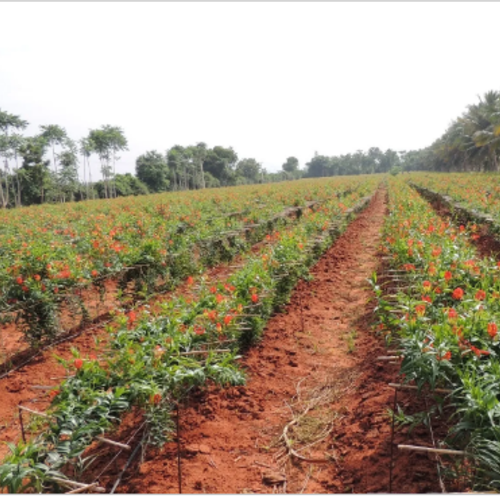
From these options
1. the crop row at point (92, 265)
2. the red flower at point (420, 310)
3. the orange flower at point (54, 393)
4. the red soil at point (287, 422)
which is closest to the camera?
the orange flower at point (54, 393)

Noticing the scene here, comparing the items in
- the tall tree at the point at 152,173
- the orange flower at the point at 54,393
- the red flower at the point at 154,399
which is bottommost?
the red flower at the point at 154,399

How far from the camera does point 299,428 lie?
3.21 m

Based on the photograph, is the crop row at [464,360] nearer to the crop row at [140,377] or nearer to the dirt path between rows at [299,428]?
the dirt path between rows at [299,428]

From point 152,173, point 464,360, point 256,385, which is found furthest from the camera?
point 152,173

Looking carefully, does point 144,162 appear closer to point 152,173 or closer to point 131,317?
point 152,173

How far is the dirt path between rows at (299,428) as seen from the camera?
2527mm

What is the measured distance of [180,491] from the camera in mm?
2344

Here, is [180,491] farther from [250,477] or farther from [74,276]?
[74,276]

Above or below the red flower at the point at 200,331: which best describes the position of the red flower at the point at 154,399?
below

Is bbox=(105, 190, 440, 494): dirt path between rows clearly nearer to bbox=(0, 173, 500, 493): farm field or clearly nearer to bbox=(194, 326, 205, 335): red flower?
bbox=(0, 173, 500, 493): farm field

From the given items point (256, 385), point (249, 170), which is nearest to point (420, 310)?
point (256, 385)

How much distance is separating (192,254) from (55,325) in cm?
350

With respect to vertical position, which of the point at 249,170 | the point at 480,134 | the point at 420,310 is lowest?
the point at 420,310

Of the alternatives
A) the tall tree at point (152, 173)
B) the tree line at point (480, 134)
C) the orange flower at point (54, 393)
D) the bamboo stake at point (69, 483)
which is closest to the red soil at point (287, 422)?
the orange flower at point (54, 393)
